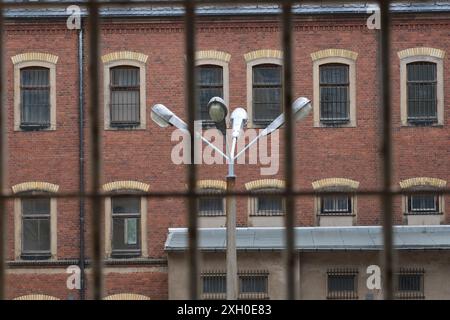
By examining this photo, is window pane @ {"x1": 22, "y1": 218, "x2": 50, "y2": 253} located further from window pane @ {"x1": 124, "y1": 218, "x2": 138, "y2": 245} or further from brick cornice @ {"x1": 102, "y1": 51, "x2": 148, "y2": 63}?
brick cornice @ {"x1": 102, "y1": 51, "x2": 148, "y2": 63}

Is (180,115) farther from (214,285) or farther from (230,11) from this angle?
(214,285)

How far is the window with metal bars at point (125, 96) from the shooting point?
576 inches

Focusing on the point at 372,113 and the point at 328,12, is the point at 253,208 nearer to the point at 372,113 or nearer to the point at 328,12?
the point at 372,113

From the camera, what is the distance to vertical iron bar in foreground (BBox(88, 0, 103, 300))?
1.86m

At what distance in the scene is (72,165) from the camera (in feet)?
48.8

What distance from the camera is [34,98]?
1468cm

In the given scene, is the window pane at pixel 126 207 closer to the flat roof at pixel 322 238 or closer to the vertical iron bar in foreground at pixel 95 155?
the flat roof at pixel 322 238

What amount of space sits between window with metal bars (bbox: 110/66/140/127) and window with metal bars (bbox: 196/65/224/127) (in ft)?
3.44

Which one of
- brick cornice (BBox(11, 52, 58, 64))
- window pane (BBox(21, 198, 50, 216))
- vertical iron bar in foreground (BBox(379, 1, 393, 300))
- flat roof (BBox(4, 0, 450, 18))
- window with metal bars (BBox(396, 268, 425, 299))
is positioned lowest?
window with metal bars (BBox(396, 268, 425, 299))

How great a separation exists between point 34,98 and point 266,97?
12.6 ft

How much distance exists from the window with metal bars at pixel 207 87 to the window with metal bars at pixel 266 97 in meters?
0.59

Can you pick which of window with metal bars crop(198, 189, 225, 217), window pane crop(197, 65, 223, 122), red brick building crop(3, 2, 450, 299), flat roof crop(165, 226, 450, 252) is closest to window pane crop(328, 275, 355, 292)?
flat roof crop(165, 226, 450, 252)

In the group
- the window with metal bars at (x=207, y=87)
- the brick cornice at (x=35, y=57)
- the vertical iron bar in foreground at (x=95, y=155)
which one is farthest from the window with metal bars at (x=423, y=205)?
the vertical iron bar in foreground at (x=95, y=155)
